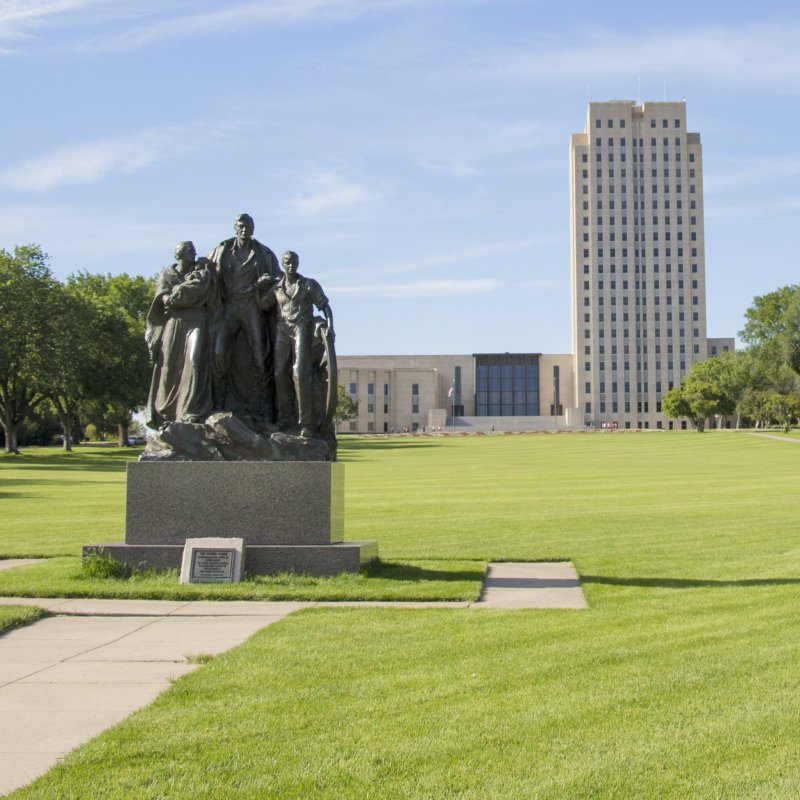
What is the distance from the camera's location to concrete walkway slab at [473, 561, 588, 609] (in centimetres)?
1070

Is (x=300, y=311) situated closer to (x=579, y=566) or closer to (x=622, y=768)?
(x=579, y=566)

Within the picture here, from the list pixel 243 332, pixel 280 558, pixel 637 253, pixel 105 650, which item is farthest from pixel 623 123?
pixel 105 650

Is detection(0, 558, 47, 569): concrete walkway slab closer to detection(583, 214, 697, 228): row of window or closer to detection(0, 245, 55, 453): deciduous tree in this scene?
detection(0, 245, 55, 453): deciduous tree

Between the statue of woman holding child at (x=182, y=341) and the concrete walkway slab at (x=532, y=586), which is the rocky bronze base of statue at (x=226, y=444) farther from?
the concrete walkway slab at (x=532, y=586)

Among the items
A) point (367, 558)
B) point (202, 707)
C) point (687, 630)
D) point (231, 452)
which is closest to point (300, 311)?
point (231, 452)

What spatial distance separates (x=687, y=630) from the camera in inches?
346

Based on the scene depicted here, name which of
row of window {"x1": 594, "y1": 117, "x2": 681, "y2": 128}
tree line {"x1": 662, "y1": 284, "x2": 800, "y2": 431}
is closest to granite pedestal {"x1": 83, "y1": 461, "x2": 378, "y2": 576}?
tree line {"x1": 662, "y1": 284, "x2": 800, "y2": 431}

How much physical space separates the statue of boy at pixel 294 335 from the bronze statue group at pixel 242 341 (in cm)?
1

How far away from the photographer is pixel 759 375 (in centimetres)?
12750

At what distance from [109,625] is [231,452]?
3.53 meters

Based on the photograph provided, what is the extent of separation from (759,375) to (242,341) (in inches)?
4841

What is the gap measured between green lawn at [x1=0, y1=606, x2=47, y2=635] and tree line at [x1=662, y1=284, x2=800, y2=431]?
9710 cm

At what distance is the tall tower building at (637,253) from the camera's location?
6767 inches

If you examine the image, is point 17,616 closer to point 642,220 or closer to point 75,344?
point 75,344
